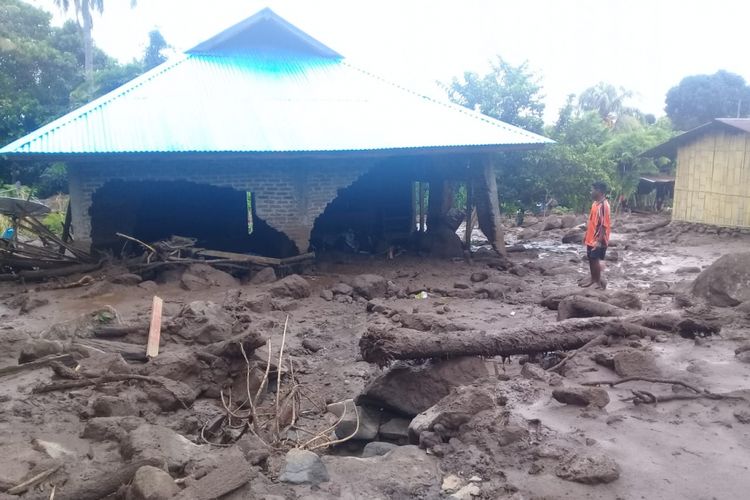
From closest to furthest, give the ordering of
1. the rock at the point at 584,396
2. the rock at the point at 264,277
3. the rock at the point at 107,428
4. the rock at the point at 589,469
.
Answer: the rock at the point at 589,469, the rock at the point at 107,428, the rock at the point at 584,396, the rock at the point at 264,277

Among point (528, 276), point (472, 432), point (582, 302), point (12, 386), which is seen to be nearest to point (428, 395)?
point (472, 432)

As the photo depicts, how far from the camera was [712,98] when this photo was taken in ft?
123

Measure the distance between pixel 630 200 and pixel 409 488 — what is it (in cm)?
2422

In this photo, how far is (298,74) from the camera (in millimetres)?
15961

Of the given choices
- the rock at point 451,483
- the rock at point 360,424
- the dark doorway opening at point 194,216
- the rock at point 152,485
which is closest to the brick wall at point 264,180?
the dark doorway opening at point 194,216

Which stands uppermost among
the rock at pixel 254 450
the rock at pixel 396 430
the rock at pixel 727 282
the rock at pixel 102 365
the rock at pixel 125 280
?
the rock at pixel 727 282

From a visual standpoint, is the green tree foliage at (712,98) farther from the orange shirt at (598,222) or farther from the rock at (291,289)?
the rock at (291,289)

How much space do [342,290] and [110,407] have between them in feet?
20.1

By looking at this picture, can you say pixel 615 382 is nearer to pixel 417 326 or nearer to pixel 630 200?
pixel 417 326

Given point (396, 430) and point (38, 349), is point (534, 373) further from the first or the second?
point (38, 349)

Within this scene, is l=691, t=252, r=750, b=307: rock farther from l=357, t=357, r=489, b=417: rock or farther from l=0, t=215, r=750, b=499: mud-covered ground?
l=357, t=357, r=489, b=417: rock

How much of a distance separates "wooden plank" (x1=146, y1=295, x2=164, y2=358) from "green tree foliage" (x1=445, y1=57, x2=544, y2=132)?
14.8 metres

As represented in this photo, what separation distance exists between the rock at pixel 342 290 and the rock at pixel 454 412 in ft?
19.4

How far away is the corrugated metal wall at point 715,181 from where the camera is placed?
16766 millimetres
